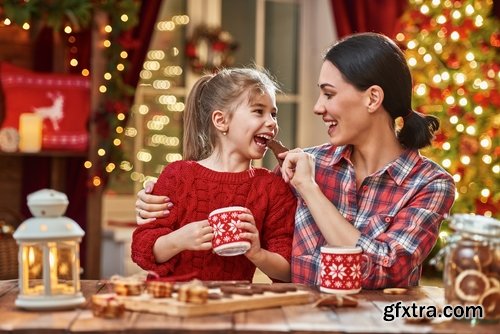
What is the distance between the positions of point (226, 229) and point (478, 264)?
1.82 feet

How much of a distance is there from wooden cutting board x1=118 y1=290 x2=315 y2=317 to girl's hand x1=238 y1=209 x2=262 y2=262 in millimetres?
222

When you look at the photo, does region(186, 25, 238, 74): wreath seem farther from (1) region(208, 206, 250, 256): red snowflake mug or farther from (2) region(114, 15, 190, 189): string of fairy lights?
(1) region(208, 206, 250, 256): red snowflake mug

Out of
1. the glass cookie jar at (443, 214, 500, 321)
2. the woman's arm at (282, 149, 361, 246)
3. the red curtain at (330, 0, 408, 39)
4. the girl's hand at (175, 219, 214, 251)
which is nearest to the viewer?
the glass cookie jar at (443, 214, 500, 321)

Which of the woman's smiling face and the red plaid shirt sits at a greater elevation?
the woman's smiling face

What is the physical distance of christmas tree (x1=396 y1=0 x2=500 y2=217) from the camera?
17.2 feet

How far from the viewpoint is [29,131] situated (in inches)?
175

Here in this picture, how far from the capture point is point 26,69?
4.93 m

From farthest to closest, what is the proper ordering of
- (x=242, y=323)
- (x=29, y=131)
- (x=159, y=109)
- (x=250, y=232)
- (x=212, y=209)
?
(x=159, y=109) < (x=29, y=131) < (x=212, y=209) < (x=250, y=232) < (x=242, y=323)

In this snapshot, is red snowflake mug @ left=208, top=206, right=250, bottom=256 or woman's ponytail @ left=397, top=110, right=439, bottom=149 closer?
red snowflake mug @ left=208, top=206, right=250, bottom=256

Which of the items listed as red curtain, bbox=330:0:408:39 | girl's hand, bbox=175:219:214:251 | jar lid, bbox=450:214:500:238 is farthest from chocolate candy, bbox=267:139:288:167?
red curtain, bbox=330:0:408:39

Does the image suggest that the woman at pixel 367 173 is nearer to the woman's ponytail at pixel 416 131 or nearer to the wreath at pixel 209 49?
the woman's ponytail at pixel 416 131

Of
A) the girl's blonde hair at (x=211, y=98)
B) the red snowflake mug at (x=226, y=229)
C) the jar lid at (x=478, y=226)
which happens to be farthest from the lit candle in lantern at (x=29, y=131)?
the jar lid at (x=478, y=226)

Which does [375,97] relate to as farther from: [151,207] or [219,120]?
[151,207]

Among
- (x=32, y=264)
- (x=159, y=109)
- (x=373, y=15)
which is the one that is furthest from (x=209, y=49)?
(x=32, y=264)
